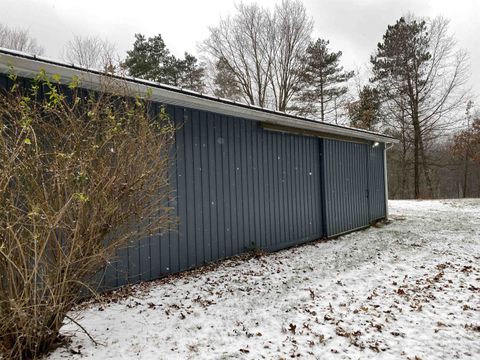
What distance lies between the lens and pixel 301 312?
327 centimetres

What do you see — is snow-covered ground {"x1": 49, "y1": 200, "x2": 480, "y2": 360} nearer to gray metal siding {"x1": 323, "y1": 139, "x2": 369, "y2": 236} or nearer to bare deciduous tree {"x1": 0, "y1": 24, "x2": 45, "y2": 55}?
gray metal siding {"x1": 323, "y1": 139, "x2": 369, "y2": 236}

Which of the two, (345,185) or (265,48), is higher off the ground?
(265,48)

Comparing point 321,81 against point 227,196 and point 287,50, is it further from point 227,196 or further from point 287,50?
point 227,196

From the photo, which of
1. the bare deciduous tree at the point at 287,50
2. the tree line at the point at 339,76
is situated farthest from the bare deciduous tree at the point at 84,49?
the bare deciduous tree at the point at 287,50

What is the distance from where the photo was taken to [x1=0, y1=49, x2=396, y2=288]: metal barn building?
4.11 metres

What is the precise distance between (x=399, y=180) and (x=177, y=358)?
22.4 m

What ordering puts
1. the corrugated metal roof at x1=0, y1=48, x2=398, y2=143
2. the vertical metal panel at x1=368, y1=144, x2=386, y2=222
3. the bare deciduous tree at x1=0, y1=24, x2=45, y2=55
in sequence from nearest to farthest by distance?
the corrugated metal roof at x1=0, y1=48, x2=398, y2=143 → the vertical metal panel at x1=368, y1=144, x2=386, y2=222 → the bare deciduous tree at x1=0, y1=24, x2=45, y2=55

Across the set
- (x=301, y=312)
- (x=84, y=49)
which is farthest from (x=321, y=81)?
(x=301, y=312)

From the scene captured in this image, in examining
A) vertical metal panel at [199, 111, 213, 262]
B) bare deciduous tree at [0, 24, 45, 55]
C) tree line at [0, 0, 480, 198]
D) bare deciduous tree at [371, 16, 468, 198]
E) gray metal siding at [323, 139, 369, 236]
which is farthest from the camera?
tree line at [0, 0, 480, 198]

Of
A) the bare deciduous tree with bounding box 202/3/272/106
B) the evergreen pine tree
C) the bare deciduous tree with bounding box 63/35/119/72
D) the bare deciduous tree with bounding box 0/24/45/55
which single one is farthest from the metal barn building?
the bare deciduous tree with bounding box 0/24/45/55

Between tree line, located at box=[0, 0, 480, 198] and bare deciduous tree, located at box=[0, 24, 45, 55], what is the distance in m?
Result: 3.46

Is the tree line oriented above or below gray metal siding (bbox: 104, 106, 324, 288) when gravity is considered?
above

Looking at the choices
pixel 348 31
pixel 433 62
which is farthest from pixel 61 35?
pixel 433 62

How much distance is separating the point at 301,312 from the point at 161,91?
2958 millimetres
